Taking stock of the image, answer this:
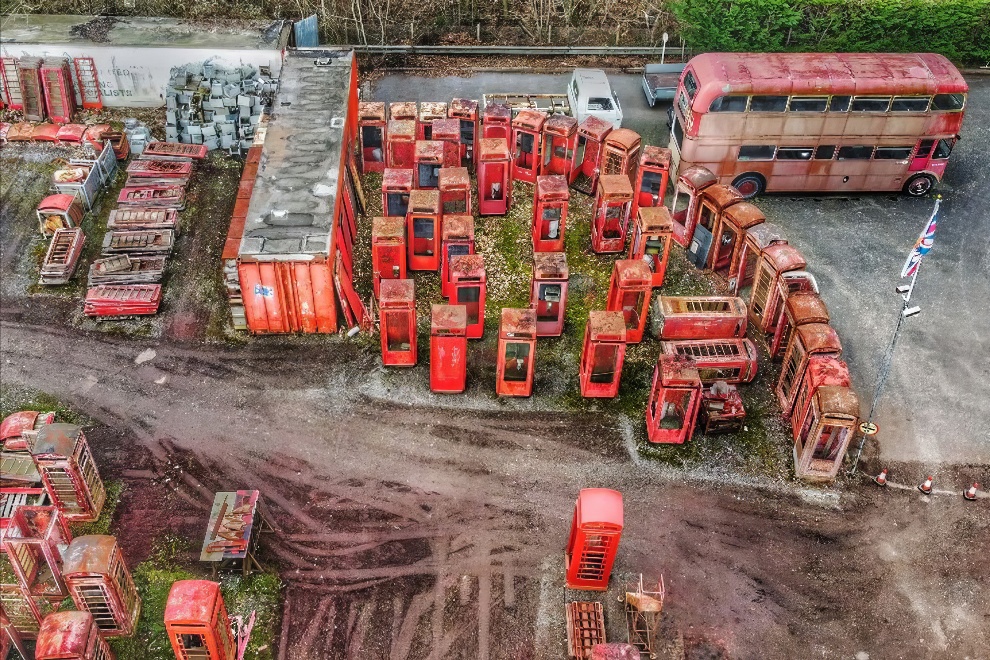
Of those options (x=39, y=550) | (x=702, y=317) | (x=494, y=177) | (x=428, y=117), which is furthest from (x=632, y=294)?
(x=39, y=550)

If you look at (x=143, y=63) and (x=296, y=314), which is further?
(x=143, y=63)

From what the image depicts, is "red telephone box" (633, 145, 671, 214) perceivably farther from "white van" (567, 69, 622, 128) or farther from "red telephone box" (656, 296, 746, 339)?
"red telephone box" (656, 296, 746, 339)

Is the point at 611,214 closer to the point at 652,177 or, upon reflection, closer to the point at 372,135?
the point at 652,177

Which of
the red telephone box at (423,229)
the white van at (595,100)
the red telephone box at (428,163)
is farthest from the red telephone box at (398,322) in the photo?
the white van at (595,100)

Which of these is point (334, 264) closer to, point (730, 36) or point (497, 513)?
point (497, 513)

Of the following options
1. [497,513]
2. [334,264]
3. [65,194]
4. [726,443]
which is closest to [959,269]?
[726,443]

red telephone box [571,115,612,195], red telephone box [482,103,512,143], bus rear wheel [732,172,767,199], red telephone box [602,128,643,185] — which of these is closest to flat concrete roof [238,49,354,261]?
red telephone box [482,103,512,143]
